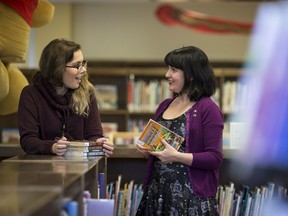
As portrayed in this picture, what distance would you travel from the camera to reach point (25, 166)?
1957 millimetres

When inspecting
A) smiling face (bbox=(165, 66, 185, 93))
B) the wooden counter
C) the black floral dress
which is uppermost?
smiling face (bbox=(165, 66, 185, 93))

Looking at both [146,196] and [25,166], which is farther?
[146,196]

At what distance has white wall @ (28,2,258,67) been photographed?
21.7 feet

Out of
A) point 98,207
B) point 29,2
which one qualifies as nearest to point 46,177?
point 98,207

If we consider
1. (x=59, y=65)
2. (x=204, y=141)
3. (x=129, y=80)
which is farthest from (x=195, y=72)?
(x=129, y=80)

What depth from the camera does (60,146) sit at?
2.25 metres

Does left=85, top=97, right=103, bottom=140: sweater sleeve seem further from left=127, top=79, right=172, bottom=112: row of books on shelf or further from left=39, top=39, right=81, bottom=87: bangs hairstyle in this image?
left=127, top=79, right=172, bottom=112: row of books on shelf

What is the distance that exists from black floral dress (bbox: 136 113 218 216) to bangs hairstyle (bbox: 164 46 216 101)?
13cm

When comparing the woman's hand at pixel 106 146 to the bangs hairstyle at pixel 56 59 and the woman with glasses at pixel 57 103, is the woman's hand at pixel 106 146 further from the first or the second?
the bangs hairstyle at pixel 56 59

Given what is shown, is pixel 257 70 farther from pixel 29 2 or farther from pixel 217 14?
pixel 29 2

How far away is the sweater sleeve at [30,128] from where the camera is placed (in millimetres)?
2326

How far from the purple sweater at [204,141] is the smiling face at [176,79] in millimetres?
125

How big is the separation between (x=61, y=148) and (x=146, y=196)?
0.45 metres

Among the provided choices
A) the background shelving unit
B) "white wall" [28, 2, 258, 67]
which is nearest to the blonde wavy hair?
the background shelving unit
